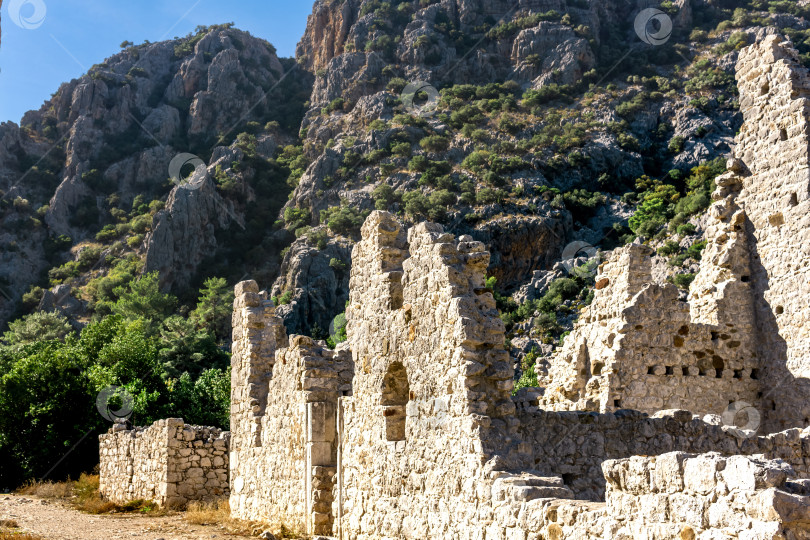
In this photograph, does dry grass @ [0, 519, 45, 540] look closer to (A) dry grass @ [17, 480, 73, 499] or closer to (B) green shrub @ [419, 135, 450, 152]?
(A) dry grass @ [17, 480, 73, 499]

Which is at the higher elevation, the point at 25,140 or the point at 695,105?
the point at 25,140

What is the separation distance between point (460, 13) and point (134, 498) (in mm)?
89087

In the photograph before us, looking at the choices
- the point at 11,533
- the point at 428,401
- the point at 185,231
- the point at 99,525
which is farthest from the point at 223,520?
the point at 185,231

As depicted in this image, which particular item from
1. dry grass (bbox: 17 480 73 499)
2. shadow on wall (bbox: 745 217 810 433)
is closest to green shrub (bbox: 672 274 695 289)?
shadow on wall (bbox: 745 217 810 433)

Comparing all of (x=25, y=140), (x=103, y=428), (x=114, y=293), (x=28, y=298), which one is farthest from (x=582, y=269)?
(x=25, y=140)

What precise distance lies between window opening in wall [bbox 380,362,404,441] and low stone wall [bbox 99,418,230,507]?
27.4 ft

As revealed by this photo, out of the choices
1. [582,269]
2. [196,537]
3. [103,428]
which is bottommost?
[196,537]

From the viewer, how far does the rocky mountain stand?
208 ft

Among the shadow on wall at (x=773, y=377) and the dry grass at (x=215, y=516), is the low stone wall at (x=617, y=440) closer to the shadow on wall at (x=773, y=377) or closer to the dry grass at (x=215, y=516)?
the shadow on wall at (x=773, y=377)

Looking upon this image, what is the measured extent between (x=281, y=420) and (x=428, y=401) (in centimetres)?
478

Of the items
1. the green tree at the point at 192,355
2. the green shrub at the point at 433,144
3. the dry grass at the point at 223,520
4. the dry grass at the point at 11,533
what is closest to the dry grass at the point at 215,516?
the dry grass at the point at 223,520

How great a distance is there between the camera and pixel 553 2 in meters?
94.6

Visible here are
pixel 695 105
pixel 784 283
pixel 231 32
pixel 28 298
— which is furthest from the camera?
pixel 231 32

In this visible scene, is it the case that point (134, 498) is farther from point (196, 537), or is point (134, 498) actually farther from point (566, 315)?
point (566, 315)
